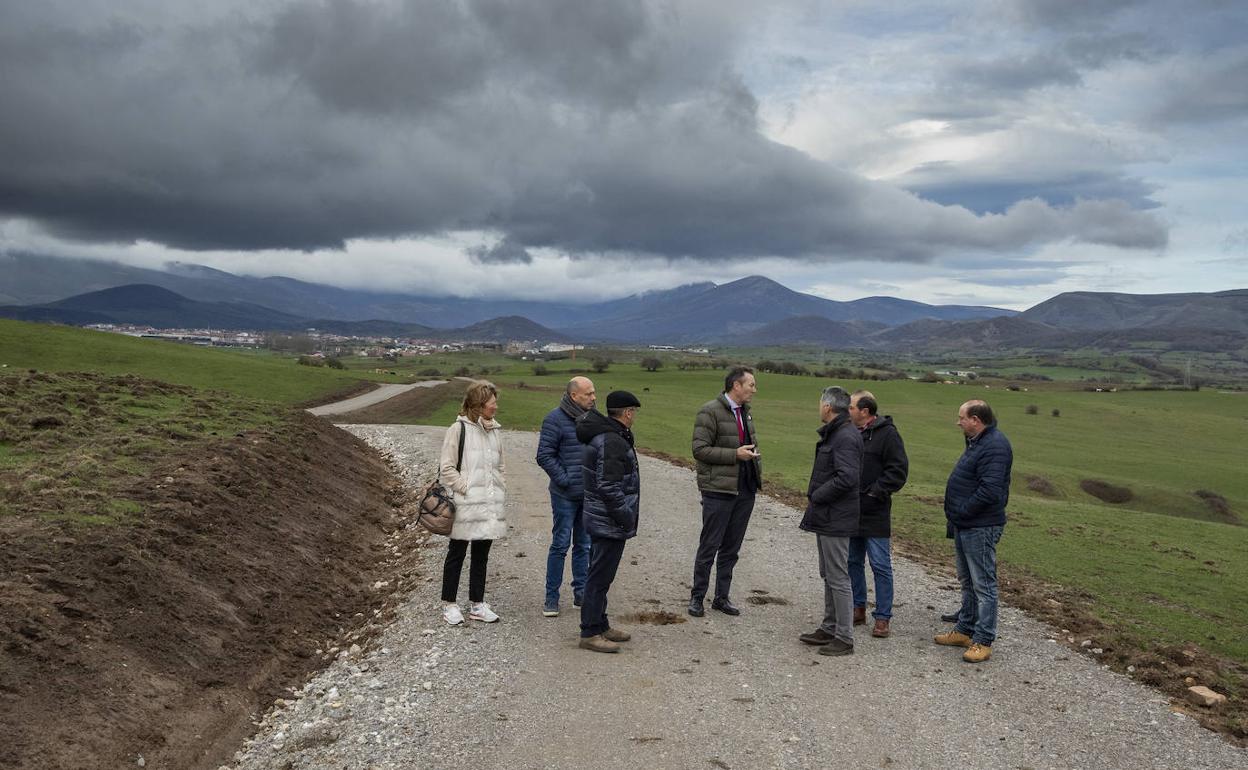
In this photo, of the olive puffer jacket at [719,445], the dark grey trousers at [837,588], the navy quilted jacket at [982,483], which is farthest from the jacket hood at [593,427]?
the navy quilted jacket at [982,483]

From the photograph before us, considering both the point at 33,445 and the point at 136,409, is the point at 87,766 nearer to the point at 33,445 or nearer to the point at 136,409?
the point at 33,445

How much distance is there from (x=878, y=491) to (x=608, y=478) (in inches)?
153

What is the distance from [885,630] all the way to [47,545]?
10.7m

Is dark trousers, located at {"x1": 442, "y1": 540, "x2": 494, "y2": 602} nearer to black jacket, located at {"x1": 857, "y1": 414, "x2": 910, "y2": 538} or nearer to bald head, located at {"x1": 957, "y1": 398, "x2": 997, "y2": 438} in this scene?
black jacket, located at {"x1": 857, "y1": 414, "x2": 910, "y2": 538}

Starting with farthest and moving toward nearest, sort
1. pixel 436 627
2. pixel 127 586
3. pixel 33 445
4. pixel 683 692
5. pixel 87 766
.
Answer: pixel 33 445 → pixel 436 627 → pixel 127 586 → pixel 683 692 → pixel 87 766

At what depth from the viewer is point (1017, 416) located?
73250 millimetres

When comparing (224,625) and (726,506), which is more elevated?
(726,506)

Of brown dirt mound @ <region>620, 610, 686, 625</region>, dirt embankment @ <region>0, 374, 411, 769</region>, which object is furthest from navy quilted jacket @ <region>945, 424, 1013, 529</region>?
dirt embankment @ <region>0, 374, 411, 769</region>

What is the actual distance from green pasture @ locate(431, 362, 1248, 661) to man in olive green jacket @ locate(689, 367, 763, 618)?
6.14 meters

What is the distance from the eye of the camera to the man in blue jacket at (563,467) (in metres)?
10.3

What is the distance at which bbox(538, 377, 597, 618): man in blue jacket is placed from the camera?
33.8ft

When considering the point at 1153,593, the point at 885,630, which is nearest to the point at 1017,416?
the point at 1153,593

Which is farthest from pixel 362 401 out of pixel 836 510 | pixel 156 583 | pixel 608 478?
pixel 836 510

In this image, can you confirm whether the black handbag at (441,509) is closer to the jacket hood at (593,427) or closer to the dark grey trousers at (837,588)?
the jacket hood at (593,427)
